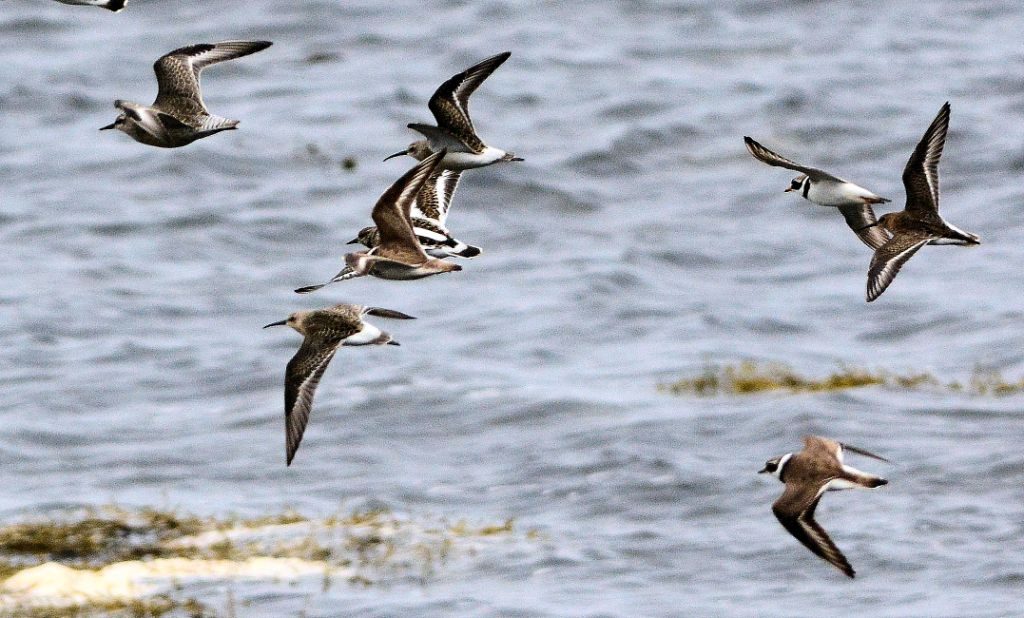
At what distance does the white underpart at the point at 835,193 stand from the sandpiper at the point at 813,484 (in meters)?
1.40

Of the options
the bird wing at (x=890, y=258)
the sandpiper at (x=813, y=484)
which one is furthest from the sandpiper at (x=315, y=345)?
the bird wing at (x=890, y=258)

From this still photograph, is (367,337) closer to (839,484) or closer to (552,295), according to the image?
(839,484)

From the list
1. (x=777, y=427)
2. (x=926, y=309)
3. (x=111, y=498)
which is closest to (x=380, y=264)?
(x=111, y=498)

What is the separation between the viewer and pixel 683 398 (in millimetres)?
20547

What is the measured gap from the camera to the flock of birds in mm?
9047

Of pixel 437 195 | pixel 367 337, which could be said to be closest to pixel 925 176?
pixel 367 337

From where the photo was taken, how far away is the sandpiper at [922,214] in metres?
9.38

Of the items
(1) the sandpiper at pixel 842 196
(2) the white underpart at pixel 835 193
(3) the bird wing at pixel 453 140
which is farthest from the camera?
(3) the bird wing at pixel 453 140

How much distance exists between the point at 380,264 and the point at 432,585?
6.16m

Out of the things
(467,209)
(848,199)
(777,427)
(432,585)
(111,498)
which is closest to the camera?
(848,199)

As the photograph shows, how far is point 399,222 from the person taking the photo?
31.1ft

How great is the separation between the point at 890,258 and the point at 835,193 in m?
1.09

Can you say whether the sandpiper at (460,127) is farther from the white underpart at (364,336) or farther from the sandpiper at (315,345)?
the white underpart at (364,336)

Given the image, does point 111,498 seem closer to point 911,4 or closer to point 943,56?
point 943,56
